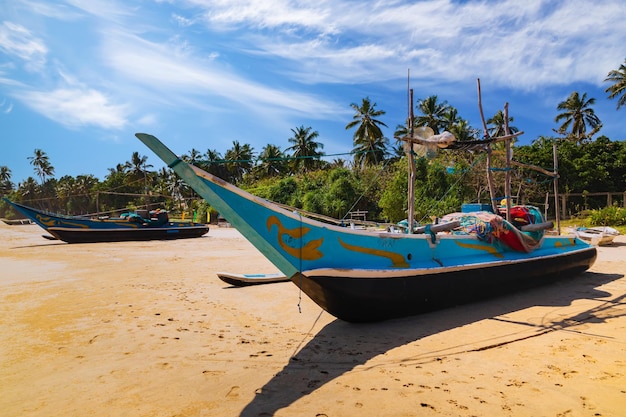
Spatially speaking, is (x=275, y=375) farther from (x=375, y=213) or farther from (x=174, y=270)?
(x=375, y=213)

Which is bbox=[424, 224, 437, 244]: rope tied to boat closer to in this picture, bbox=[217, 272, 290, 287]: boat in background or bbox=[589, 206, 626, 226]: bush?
bbox=[217, 272, 290, 287]: boat in background

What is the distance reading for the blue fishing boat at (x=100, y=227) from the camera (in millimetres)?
20578

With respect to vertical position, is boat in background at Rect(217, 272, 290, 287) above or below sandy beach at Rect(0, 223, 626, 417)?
above

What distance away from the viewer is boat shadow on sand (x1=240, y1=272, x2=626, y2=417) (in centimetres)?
351

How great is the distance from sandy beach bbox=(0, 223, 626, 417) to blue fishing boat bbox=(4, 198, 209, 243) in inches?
561

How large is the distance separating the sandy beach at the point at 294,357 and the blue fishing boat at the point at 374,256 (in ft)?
1.21

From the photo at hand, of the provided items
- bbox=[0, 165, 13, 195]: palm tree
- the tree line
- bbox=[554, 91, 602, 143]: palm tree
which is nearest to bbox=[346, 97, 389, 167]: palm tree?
the tree line

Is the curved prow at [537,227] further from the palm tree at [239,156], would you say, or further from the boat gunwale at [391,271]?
the palm tree at [239,156]

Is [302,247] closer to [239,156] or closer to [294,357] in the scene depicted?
[294,357]

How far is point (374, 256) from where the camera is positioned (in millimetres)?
5281

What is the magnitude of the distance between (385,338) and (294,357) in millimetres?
1299

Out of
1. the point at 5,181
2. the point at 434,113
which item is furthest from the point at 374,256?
the point at 5,181

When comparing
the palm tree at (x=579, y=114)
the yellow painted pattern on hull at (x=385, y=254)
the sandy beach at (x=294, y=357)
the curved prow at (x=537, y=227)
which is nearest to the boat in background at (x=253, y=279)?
the sandy beach at (x=294, y=357)

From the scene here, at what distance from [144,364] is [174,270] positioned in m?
6.97
